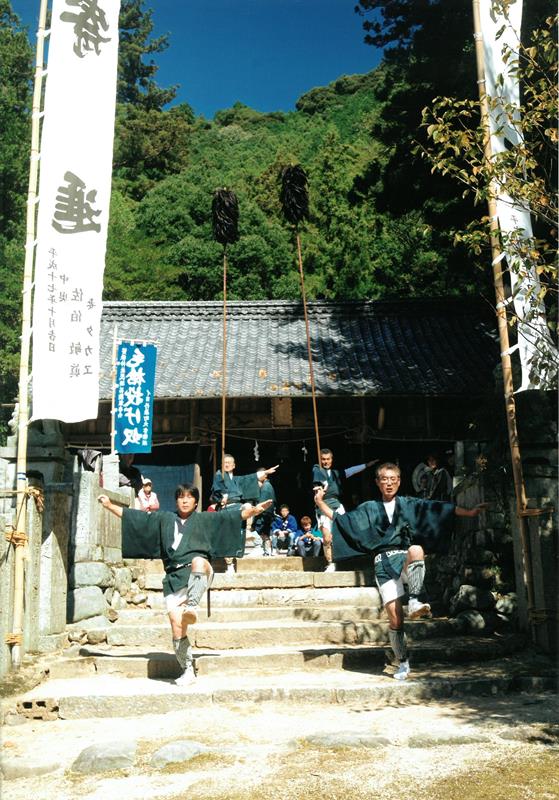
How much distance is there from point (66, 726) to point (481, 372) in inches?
544

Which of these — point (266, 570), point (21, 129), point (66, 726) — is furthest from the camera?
point (21, 129)

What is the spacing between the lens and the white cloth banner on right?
770 cm

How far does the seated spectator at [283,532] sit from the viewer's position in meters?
15.5

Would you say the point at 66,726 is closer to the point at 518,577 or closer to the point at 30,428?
the point at 30,428

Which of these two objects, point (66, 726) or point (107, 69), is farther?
point (107, 69)

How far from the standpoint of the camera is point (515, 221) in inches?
342

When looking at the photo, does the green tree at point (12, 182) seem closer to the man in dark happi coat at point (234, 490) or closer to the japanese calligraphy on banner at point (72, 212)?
the man in dark happi coat at point (234, 490)

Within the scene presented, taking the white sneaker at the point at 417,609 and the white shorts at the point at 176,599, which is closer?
the white sneaker at the point at 417,609

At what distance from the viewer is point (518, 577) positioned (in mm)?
8766

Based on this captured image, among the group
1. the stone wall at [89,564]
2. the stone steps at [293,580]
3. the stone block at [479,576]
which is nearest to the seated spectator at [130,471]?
the stone steps at [293,580]

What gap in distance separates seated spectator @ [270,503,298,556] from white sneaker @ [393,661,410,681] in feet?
26.2

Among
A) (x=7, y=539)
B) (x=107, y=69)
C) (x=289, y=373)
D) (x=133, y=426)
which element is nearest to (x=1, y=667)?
(x=7, y=539)

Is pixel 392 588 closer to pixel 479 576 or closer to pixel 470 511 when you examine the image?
pixel 470 511

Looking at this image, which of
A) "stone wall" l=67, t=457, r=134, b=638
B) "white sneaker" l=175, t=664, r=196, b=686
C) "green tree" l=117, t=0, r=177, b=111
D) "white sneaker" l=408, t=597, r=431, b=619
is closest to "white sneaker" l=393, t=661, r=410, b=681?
"white sneaker" l=408, t=597, r=431, b=619
